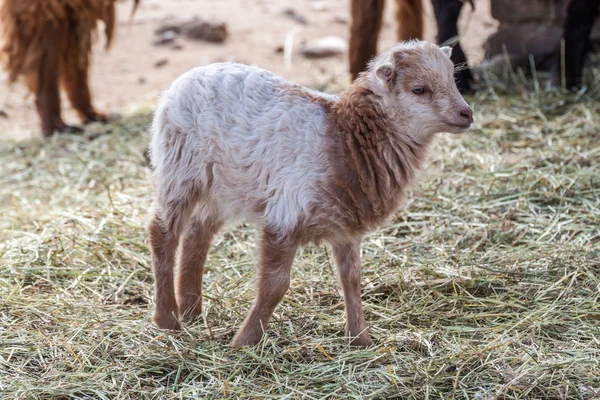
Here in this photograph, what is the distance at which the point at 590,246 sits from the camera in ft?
14.6

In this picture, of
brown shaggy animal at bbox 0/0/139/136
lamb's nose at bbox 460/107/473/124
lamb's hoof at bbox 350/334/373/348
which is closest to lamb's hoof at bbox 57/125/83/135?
brown shaggy animal at bbox 0/0/139/136

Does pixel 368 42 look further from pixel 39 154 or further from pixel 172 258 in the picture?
pixel 172 258

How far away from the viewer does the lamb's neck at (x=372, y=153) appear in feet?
11.4

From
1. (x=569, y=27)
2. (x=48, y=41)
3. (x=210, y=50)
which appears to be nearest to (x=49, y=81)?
(x=48, y=41)

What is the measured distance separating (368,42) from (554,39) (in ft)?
5.93

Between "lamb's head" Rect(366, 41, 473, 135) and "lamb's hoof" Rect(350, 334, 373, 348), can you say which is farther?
"lamb's hoof" Rect(350, 334, 373, 348)

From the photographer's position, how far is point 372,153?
3.50 meters

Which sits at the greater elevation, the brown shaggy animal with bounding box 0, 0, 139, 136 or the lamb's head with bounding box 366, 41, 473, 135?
the lamb's head with bounding box 366, 41, 473, 135

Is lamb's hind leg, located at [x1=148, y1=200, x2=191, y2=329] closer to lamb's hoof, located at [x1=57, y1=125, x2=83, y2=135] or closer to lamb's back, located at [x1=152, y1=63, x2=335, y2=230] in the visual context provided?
lamb's back, located at [x1=152, y1=63, x2=335, y2=230]

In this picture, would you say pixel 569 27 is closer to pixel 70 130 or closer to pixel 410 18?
pixel 410 18

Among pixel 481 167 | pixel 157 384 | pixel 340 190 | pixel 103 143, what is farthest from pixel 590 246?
pixel 103 143

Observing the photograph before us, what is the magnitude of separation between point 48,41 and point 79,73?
2.05 feet

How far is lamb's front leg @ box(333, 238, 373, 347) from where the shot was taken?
3.70m

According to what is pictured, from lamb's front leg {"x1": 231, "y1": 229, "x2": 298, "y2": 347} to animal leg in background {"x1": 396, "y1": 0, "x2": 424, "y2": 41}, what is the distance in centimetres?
425
